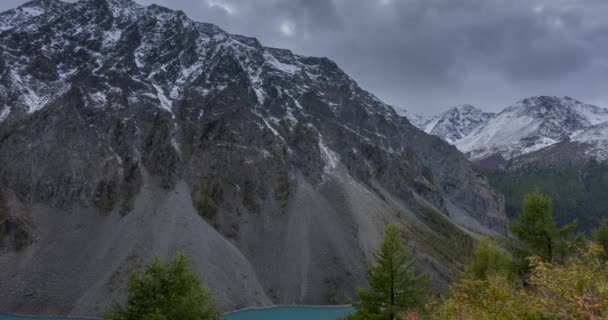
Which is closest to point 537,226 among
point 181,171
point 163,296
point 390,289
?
point 390,289

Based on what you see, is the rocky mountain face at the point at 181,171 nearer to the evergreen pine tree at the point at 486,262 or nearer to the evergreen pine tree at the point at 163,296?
the evergreen pine tree at the point at 486,262

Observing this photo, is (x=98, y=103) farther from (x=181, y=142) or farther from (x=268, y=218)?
(x=268, y=218)

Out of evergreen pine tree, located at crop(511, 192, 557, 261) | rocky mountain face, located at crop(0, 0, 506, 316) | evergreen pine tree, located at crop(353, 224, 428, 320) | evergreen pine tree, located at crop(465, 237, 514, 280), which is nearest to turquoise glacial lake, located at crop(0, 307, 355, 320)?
rocky mountain face, located at crop(0, 0, 506, 316)

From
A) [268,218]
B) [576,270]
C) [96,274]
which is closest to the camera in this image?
[576,270]

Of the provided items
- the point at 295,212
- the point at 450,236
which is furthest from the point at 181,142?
the point at 450,236

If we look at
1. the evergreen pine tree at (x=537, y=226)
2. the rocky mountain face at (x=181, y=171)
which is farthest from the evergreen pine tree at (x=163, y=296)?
the rocky mountain face at (x=181, y=171)

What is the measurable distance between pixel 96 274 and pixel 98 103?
186 ft

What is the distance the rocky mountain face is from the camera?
91062 mm

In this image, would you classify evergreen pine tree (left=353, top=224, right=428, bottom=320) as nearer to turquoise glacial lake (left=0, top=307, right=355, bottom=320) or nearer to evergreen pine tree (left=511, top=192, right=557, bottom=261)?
evergreen pine tree (left=511, top=192, right=557, bottom=261)

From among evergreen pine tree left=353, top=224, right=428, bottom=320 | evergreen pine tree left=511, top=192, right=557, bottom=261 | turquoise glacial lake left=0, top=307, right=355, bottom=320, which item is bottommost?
turquoise glacial lake left=0, top=307, right=355, bottom=320

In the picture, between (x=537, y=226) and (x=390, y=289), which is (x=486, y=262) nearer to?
(x=537, y=226)

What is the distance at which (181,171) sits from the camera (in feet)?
387

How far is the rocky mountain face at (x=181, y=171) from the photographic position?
91.1 metres

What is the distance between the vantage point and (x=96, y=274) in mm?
84938
